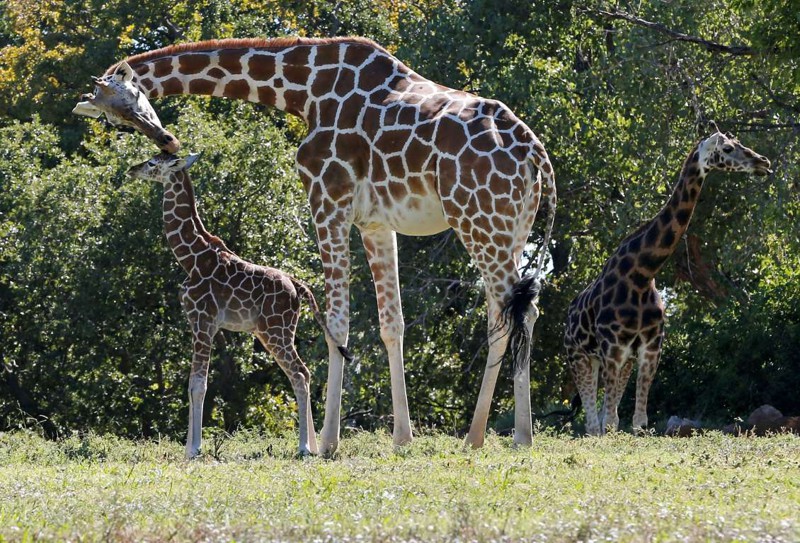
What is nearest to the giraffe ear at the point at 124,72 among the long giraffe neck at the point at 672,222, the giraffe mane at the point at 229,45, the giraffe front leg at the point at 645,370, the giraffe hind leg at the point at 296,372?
the giraffe mane at the point at 229,45

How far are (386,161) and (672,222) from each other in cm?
354

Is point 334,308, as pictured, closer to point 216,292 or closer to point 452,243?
point 216,292

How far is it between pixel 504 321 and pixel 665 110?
320 inches

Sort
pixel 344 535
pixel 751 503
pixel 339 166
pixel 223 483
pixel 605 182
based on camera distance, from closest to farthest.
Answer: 1. pixel 344 535
2. pixel 751 503
3. pixel 223 483
4. pixel 339 166
5. pixel 605 182

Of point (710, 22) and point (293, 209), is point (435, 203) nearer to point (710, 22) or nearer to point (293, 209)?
point (710, 22)

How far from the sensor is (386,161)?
1213cm

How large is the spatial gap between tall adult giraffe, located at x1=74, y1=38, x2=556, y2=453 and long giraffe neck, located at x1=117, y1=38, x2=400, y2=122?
12 mm

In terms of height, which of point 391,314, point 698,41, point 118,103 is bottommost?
point 391,314

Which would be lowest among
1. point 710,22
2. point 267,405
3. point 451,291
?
point 267,405

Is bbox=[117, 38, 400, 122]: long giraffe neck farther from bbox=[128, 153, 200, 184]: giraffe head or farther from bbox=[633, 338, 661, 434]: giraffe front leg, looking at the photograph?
bbox=[633, 338, 661, 434]: giraffe front leg

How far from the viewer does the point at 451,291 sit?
2108 centimetres

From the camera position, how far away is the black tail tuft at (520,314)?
11.3 metres

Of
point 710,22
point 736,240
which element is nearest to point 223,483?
point 736,240

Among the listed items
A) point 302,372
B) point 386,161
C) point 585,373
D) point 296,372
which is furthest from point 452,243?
point 386,161
